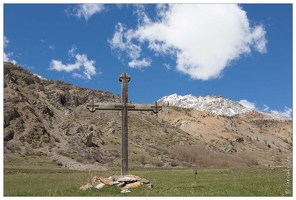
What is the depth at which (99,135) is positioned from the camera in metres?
99.7

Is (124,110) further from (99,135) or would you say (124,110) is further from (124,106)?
(99,135)

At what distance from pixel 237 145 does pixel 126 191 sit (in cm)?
13340

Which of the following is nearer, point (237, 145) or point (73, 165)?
point (73, 165)

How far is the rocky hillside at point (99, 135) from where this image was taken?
2965 inches

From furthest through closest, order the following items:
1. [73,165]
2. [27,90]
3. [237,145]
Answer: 1. [237,145]
2. [27,90]
3. [73,165]

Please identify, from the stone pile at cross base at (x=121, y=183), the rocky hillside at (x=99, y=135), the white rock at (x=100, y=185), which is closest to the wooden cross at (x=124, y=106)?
the stone pile at cross base at (x=121, y=183)

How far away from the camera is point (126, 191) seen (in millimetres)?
13211

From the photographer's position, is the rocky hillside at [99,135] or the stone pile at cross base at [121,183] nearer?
the stone pile at cross base at [121,183]

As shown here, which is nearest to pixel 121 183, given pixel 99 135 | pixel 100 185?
pixel 100 185

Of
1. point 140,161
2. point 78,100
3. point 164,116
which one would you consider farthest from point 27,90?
point 164,116

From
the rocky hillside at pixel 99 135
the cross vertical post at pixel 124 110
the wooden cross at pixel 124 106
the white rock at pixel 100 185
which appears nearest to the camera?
the white rock at pixel 100 185

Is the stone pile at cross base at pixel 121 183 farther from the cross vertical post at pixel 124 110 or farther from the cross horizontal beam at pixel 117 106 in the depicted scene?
the cross horizontal beam at pixel 117 106

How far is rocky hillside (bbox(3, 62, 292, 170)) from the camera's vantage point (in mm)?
75312

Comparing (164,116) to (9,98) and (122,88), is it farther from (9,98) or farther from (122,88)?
(122,88)
